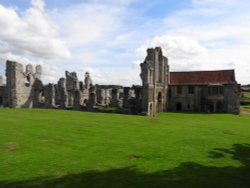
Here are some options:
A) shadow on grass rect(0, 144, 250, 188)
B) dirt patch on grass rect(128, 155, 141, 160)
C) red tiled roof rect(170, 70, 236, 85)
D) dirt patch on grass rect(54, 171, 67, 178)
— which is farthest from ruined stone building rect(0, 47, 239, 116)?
dirt patch on grass rect(54, 171, 67, 178)

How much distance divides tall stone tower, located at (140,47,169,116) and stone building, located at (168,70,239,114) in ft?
9.42

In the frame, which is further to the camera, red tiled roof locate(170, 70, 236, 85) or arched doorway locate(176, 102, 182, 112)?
arched doorway locate(176, 102, 182, 112)

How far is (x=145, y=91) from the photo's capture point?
45281mm

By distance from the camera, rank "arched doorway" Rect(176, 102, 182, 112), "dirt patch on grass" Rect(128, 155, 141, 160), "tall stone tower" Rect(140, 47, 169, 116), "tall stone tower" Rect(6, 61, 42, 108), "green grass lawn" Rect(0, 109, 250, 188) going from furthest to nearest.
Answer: "arched doorway" Rect(176, 102, 182, 112) → "tall stone tower" Rect(6, 61, 42, 108) → "tall stone tower" Rect(140, 47, 169, 116) → "dirt patch on grass" Rect(128, 155, 141, 160) → "green grass lawn" Rect(0, 109, 250, 188)

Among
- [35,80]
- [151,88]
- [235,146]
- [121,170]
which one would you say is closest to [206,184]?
[121,170]

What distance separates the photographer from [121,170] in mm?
12047

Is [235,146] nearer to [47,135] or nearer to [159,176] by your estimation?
[159,176]

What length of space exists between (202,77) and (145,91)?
64.8 feet

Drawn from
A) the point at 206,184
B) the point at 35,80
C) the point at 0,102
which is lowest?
the point at 206,184

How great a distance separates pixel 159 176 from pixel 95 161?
3478 mm

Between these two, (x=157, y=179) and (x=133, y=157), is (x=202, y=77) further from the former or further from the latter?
(x=157, y=179)

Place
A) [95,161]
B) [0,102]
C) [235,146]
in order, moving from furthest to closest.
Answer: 1. [0,102]
2. [235,146]
3. [95,161]

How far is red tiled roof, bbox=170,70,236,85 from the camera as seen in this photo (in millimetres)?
56747

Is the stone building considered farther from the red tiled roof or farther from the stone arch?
the stone arch
